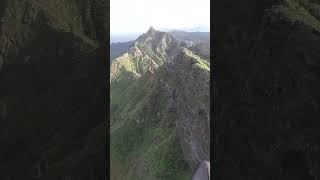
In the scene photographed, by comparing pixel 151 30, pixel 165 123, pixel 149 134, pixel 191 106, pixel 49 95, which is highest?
pixel 151 30

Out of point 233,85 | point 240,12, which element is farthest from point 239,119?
point 240,12

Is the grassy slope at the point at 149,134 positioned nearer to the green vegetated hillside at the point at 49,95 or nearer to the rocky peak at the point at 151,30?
the rocky peak at the point at 151,30

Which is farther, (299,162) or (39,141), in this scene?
(39,141)

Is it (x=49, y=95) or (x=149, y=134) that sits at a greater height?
(x=49, y=95)

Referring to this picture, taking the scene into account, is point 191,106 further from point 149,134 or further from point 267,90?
point 267,90

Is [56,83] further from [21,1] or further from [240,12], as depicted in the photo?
[240,12]

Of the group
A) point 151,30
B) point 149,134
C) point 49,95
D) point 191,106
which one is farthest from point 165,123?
point 151,30
